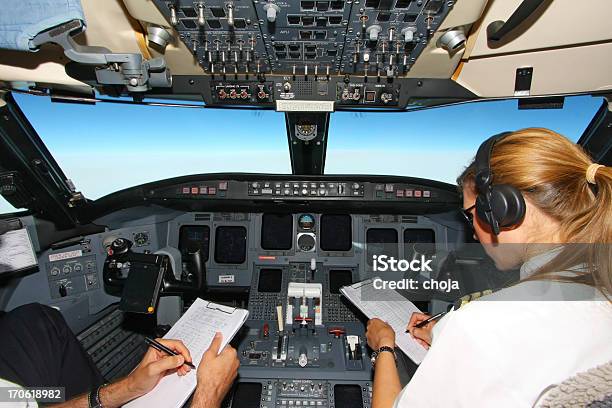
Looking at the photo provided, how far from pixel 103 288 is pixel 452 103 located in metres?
2.88

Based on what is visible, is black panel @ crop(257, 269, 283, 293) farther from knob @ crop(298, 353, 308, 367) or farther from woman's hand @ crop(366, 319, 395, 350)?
woman's hand @ crop(366, 319, 395, 350)

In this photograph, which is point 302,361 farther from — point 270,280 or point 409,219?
point 409,219

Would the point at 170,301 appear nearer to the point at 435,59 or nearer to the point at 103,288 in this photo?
the point at 103,288

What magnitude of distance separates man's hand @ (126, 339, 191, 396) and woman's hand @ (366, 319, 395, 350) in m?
0.86

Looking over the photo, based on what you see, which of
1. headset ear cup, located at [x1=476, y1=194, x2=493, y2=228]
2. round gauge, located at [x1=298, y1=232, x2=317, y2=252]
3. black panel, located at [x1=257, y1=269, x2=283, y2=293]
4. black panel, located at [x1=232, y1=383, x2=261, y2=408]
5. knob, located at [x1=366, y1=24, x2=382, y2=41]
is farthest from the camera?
round gauge, located at [x1=298, y1=232, x2=317, y2=252]

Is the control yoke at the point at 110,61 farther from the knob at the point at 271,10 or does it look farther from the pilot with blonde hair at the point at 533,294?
the pilot with blonde hair at the point at 533,294

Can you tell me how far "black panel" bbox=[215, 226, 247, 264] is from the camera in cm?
333

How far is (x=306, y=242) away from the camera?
3334 millimetres

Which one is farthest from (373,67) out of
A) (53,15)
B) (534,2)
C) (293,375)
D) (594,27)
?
(293,375)

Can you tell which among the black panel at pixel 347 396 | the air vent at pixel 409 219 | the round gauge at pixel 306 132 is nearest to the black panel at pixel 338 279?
the air vent at pixel 409 219

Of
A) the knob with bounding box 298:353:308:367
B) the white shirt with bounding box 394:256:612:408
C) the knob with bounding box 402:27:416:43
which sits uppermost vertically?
the knob with bounding box 402:27:416:43

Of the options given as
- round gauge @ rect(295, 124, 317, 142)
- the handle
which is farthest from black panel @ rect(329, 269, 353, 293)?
the handle

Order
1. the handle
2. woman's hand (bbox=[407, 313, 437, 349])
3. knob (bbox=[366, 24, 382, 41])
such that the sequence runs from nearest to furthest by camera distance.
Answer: the handle < knob (bbox=[366, 24, 382, 41]) < woman's hand (bbox=[407, 313, 437, 349])

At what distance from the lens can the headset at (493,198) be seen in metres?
1.02
